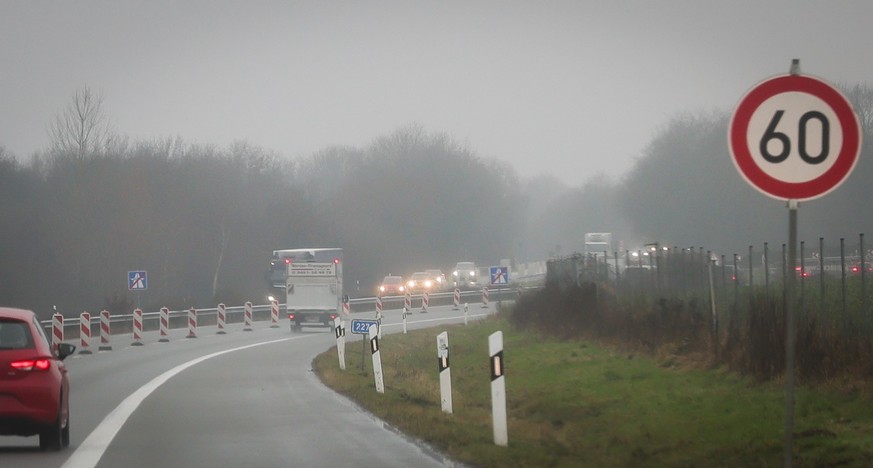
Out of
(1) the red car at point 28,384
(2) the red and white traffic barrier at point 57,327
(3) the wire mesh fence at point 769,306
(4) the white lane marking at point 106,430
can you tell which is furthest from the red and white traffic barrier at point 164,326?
(1) the red car at point 28,384

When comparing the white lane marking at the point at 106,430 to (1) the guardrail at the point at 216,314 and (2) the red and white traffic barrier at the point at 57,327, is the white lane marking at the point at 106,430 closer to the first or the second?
(2) the red and white traffic barrier at the point at 57,327

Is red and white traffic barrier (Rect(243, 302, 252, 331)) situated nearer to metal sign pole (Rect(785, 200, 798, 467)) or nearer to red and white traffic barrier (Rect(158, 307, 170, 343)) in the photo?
red and white traffic barrier (Rect(158, 307, 170, 343))

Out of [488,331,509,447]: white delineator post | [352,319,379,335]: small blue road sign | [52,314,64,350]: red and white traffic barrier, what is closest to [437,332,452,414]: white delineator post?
[488,331,509,447]: white delineator post

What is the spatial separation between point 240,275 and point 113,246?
1481cm

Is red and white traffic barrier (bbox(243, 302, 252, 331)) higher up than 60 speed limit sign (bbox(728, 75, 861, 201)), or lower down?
lower down

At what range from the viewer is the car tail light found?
1234 centimetres

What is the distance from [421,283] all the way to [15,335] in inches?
2993

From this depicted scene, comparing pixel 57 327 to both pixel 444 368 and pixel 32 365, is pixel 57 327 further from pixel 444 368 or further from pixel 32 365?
pixel 32 365

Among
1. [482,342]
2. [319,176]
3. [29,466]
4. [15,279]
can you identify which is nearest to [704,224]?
[482,342]

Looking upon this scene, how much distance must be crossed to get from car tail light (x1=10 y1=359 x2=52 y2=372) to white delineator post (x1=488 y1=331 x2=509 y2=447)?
4.53 metres

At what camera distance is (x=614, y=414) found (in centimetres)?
1823

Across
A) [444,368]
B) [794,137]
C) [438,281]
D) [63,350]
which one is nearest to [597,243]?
[438,281]

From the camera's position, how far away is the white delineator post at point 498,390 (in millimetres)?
12930

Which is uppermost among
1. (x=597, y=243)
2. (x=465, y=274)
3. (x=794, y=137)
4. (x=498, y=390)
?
(x=794, y=137)
